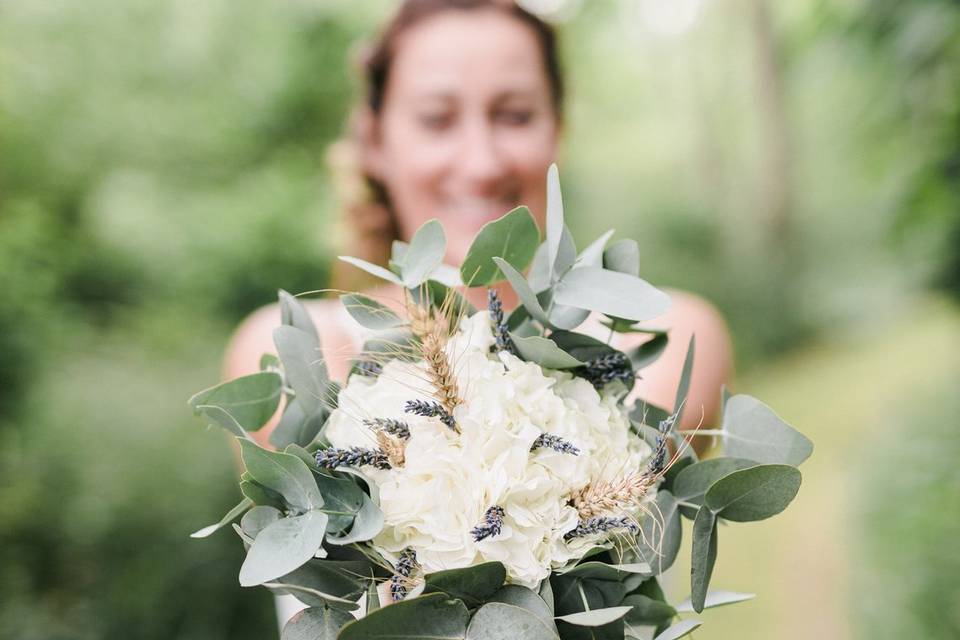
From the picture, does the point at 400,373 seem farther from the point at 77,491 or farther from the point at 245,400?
the point at 77,491

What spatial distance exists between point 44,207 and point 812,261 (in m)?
5.45

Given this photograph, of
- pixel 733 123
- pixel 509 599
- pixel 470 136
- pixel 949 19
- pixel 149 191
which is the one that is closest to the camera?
pixel 509 599

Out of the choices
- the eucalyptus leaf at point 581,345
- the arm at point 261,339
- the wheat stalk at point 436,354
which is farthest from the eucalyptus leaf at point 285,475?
the arm at point 261,339

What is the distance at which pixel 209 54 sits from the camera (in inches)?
138

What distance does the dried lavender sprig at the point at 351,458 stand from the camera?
0.52 metres

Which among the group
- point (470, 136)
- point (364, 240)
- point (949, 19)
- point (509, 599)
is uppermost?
point (949, 19)

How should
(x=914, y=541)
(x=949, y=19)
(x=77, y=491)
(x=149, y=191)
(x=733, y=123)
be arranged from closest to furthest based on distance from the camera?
(x=949, y=19) → (x=77, y=491) → (x=914, y=541) → (x=149, y=191) → (x=733, y=123)

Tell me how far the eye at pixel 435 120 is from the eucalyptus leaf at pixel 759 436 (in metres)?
0.81

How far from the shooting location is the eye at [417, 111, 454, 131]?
50.6 inches

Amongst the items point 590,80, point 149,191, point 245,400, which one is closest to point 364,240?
point 245,400

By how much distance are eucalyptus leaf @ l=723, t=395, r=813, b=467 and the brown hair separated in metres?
0.92

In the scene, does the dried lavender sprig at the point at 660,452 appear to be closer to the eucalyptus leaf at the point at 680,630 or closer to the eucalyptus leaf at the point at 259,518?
the eucalyptus leaf at the point at 680,630

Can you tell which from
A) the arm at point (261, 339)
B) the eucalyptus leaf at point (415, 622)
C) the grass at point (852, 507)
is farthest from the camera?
the grass at point (852, 507)

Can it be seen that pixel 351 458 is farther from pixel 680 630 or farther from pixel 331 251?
pixel 331 251
